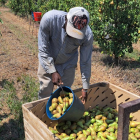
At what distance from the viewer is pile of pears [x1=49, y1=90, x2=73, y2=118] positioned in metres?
1.95

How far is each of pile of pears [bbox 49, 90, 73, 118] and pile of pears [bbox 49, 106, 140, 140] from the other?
0.58ft

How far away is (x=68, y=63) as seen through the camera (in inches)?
97.9

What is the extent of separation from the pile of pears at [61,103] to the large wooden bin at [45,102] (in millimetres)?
163

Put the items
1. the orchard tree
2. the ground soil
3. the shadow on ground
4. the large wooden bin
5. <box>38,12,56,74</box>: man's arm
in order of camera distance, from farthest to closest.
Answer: the orchard tree, the ground soil, the shadow on ground, <box>38,12,56,74</box>: man's arm, the large wooden bin

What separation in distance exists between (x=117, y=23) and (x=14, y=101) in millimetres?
3446

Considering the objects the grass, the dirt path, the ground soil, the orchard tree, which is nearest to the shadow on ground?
the grass

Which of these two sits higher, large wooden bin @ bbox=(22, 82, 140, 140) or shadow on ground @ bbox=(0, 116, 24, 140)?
large wooden bin @ bbox=(22, 82, 140, 140)

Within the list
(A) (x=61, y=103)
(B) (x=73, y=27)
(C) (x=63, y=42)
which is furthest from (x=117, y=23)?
(A) (x=61, y=103)

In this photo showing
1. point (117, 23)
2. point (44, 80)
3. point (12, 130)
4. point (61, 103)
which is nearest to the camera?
point (61, 103)

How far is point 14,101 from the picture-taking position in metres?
3.40

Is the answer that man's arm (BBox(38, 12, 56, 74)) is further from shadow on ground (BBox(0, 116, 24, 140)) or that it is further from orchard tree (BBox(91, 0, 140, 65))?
orchard tree (BBox(91, 0, 140, 65))

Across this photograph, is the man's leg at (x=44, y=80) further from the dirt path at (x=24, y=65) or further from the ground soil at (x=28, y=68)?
the dirt path at (x=24, y=65)

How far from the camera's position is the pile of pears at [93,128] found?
1968 millimetres

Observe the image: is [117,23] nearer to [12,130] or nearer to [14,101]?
[14,101]
